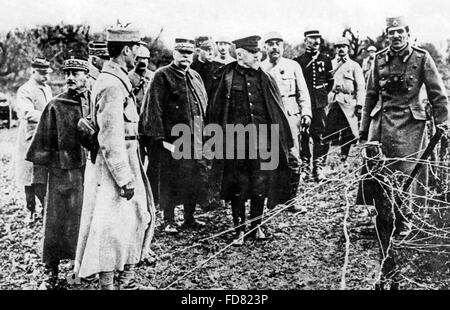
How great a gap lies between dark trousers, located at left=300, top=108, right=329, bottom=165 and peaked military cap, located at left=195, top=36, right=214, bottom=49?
146 centimetres

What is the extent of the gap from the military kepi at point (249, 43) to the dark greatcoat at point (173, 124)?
542 mm

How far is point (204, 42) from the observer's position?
203 inches

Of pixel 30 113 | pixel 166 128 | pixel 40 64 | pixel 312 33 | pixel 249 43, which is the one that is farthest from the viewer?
pixel 312 33

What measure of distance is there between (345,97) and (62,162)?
3692 mm

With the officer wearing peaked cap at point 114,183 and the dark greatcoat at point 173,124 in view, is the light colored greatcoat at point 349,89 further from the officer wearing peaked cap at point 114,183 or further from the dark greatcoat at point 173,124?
the officer wearing peaked cap at point 114,183

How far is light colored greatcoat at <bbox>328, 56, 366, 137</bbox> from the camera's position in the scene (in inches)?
239

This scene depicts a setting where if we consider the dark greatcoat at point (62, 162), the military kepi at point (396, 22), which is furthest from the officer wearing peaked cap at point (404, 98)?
the dark greatcoat at point (62, 162)

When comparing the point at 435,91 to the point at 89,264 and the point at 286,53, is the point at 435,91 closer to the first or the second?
the point at 286,53

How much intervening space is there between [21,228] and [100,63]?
1665 mm

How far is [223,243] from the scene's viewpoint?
428 cm

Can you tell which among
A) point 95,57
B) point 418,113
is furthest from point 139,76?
point 418,113

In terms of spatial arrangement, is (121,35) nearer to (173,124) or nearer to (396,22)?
(173,124)

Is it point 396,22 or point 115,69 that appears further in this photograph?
point 396,22
